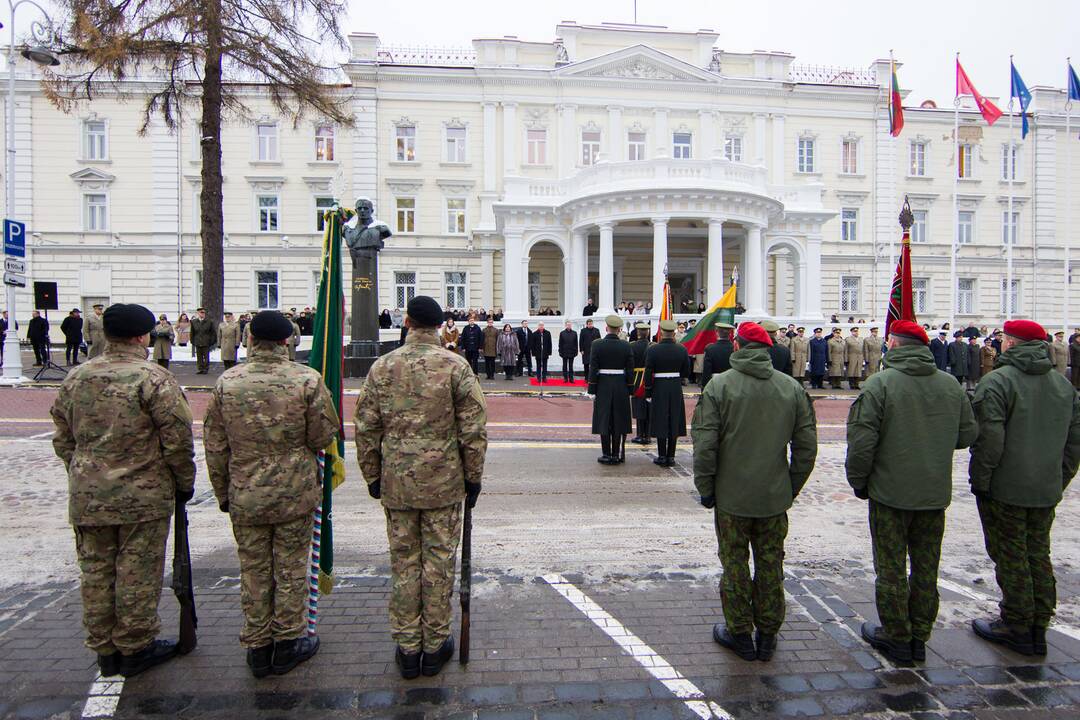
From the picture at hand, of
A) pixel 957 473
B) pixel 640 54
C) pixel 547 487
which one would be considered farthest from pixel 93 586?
pixel 640 54

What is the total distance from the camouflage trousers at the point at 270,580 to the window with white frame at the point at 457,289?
30.5 m

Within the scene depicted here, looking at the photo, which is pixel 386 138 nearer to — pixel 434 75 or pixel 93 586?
pixel 434 75

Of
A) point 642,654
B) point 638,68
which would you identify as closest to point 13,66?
point 642,654

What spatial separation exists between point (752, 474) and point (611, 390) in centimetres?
509

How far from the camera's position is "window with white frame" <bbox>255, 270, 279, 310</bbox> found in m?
33.1

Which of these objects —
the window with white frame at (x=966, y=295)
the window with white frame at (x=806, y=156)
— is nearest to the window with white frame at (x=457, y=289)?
the window with white frame at (x=806, y=156)

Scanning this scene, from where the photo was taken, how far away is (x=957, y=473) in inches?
321

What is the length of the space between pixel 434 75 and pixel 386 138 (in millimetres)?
4019

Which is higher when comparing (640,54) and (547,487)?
(640,54)

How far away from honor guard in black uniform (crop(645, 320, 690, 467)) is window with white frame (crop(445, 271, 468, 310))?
83.7ft

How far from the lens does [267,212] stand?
33.4 metres

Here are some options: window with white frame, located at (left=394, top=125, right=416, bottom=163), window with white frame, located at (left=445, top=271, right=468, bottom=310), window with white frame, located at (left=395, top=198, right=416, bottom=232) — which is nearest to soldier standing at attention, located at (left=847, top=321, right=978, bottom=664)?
window with white frame, located at (left=445, top=271, right=468, bottom=310)

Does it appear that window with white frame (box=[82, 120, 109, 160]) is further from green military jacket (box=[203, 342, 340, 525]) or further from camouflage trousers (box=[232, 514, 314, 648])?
camouflage trousers (box=[232, 514, 314, 648])

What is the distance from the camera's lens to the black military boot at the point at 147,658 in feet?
11.3
